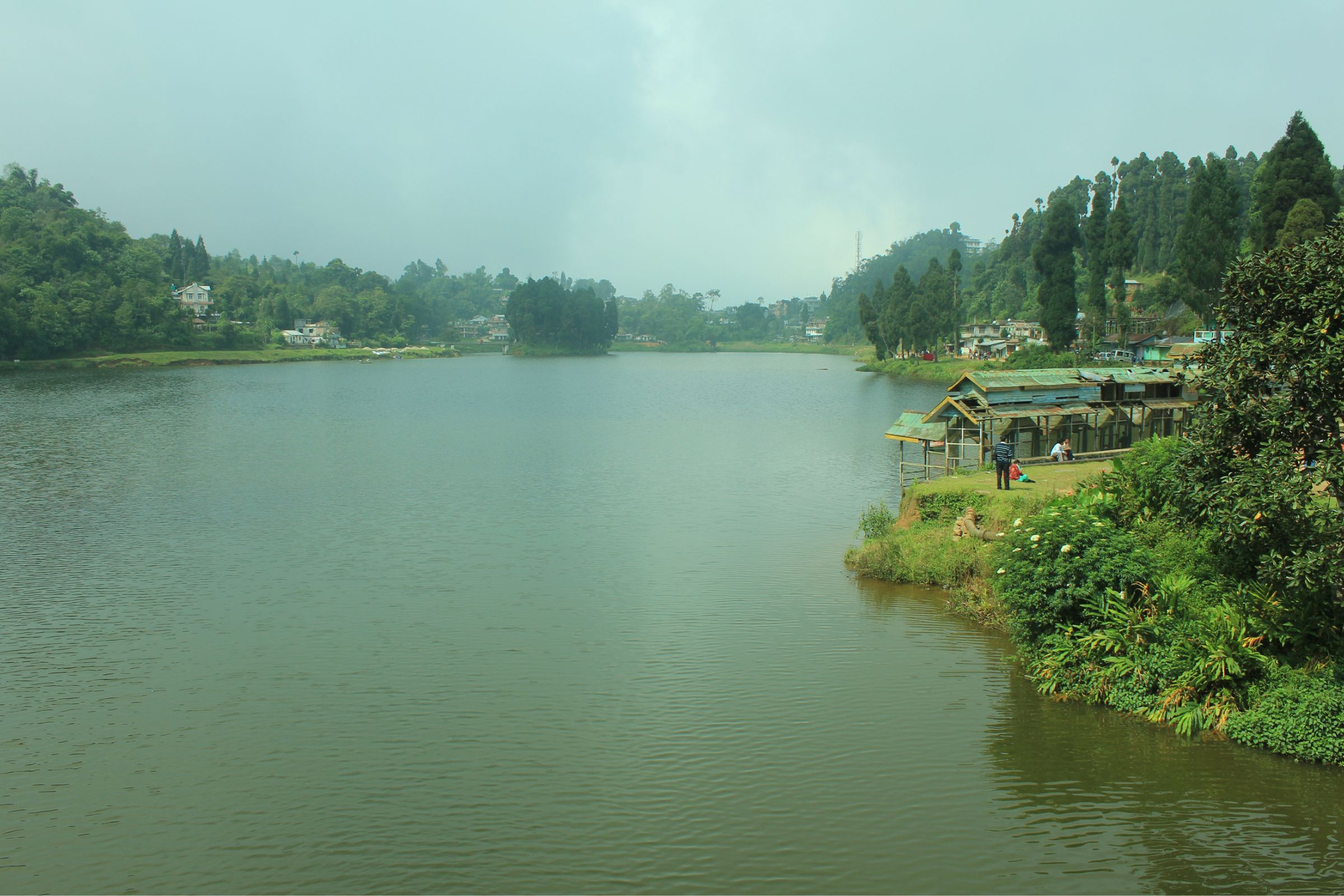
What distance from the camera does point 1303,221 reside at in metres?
47.5

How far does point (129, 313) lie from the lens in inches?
4596

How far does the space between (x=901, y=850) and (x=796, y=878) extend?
1602 millimetres

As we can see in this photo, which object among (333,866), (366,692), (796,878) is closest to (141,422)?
(366,692)

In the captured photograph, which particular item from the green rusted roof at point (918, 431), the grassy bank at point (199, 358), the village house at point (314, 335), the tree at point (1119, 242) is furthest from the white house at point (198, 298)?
the green rusted roof at point (918, 431)

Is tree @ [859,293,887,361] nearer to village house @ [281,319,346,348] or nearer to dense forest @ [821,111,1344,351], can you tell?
dense forest @ [821,111,1344,351]

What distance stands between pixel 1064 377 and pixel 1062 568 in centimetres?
1937

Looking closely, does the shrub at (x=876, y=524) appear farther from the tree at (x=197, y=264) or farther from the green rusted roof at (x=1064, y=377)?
the tree at (x=197, y=264)

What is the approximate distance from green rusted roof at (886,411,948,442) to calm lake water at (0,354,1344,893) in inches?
123

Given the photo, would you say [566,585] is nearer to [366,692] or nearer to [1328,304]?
[366,692]

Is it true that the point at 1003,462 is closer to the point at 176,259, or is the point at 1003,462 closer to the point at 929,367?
the point at 929,367

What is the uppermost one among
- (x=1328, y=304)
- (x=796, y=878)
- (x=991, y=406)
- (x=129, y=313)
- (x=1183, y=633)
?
(x=129, y=313)

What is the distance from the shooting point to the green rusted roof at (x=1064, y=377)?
32344mm

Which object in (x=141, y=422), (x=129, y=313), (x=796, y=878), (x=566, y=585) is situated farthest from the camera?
(x=129, y=313)

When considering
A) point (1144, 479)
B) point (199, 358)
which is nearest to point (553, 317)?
point (199, 358)
